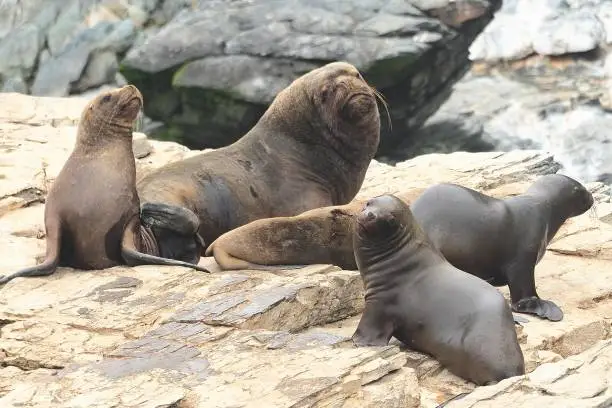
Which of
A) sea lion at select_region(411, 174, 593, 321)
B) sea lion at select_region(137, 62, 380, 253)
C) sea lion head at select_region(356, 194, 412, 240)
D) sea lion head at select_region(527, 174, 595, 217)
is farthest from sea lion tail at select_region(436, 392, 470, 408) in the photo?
sea lion at select_region(137, 62, 380, 253)

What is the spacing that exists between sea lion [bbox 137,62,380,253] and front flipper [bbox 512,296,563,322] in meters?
2.09

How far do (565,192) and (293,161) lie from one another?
2231 millimetres

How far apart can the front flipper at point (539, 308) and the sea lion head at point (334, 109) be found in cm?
243

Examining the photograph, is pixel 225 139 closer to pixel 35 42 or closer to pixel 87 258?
pixel 35 42

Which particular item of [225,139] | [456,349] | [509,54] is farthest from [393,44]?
[456,349]

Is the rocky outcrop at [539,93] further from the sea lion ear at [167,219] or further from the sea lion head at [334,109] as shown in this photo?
the sea lion ear at [167,219]

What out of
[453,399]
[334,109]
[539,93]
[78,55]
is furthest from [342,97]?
[78,55]

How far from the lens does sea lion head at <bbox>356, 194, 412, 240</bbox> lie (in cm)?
563

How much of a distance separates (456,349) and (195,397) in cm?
139

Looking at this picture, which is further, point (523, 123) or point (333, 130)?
point (523, 123)

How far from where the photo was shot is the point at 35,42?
20.5 m

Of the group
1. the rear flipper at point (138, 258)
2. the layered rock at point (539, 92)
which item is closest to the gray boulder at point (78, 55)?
the layered rock at point (539, 92)

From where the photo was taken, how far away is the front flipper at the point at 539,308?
6.30m

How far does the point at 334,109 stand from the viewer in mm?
8352
